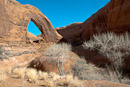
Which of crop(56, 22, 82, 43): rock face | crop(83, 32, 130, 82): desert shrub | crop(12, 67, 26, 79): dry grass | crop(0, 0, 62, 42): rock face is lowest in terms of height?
crop(12, 67, 26, 79): dry grass

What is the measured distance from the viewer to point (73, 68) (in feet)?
41.1

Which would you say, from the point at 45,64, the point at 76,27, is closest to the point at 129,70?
the point at 45,64

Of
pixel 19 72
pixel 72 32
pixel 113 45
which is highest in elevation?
pixel 72 32

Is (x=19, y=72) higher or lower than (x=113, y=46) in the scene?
lower

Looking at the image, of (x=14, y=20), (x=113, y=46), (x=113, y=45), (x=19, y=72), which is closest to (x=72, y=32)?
(x=14, y=20)

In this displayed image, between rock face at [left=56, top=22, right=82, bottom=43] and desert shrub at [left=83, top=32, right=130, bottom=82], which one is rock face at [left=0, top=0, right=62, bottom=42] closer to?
desert shrub at [left=83, top=32, right=130, bottom=82]

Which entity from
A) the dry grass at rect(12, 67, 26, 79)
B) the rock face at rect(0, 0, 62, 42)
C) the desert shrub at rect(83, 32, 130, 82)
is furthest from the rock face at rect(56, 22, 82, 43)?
the dry grass at rect(12, 67, 26, 79)

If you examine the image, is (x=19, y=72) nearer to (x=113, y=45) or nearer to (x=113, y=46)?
(x=113, y=46)

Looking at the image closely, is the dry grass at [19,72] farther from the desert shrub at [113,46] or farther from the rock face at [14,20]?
the desert shrub at [113,46]

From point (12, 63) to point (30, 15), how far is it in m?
8.98

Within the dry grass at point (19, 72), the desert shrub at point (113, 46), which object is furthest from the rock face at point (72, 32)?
the dry grass at point (19, 72)

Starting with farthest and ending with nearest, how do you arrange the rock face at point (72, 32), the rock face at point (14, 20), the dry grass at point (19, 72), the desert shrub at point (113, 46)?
the rock face at point (72, 32)
the rock face at point (14, 20)
the desert shrub at point (113, 46)
the dry grass at point (19, 72)

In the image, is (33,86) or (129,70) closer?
(33,86)

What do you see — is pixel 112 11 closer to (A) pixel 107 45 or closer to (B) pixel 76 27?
(A) pixel 107 45
